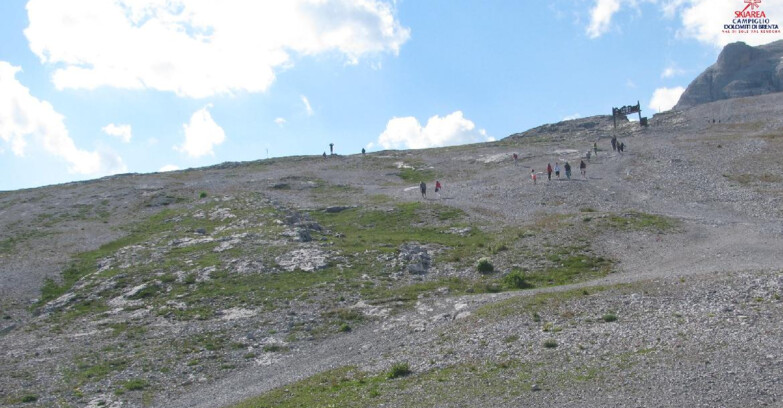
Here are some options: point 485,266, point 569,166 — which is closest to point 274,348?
point 485,266

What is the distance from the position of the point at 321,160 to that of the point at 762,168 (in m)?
77.8

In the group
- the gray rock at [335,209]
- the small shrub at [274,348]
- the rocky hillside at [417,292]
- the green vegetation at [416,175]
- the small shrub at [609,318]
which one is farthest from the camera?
the green vegetation at [416,175]

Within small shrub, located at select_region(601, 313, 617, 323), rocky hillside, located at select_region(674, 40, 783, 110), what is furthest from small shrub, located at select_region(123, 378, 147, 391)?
rocky hillside, located at select_region(674, 40, 783, 110)

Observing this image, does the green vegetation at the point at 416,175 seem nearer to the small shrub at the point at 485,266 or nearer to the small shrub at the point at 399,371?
the small shrub at the point at 485,266

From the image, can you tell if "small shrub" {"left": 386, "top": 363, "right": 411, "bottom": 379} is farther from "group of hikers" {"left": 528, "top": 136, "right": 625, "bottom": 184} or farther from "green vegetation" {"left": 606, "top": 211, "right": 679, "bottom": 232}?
"group of hikers" {"left": 528, "top": 136, "right": 625, "bottom": 184}

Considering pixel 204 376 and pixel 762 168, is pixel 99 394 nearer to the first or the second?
pixel 204 376

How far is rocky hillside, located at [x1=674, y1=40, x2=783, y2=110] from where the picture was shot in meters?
170

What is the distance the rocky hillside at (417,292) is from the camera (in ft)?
67.9

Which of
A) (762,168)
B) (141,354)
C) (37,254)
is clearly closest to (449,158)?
(762,168)

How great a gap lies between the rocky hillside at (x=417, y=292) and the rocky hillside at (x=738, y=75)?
104 m

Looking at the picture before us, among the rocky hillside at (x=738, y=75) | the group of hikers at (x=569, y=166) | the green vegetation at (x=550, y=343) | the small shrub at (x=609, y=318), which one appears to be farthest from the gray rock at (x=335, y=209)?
the rocky hillside at (x=738, y=75)

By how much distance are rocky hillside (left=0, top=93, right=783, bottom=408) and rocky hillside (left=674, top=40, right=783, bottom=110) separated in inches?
4109

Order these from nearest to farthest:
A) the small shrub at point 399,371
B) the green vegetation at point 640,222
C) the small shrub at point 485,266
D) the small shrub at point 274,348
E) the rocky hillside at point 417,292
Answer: the rocky hillside at point 417,292 → the small shrub at point 399,371 → the small shrub at point 274,348 → the small shrub at point 485,266 → the green vegetation at point 640,222

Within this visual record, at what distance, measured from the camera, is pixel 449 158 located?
110062 millimetres
